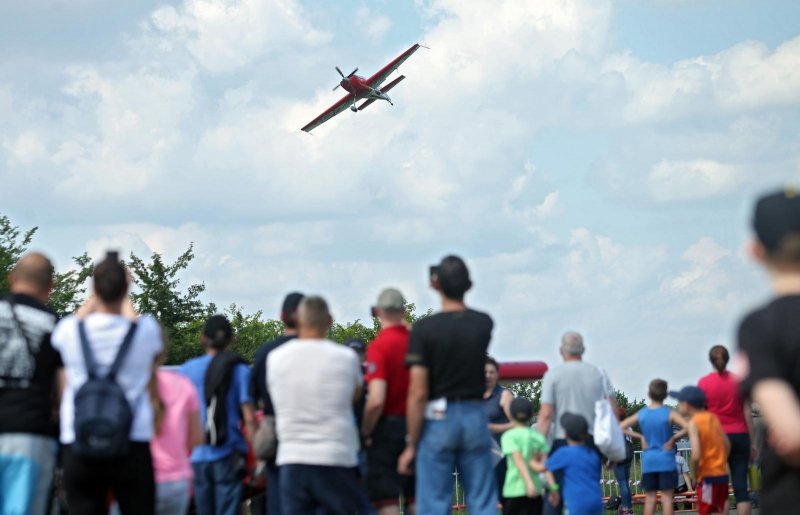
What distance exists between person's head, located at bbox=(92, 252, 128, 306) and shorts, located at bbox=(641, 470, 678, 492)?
731 cm

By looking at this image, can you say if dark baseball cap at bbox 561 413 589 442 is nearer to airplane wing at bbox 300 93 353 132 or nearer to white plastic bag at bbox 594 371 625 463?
white plastic bag at bbox 594 371 625 463

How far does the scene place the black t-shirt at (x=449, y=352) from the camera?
7.31 m

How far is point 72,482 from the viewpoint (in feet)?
19.1

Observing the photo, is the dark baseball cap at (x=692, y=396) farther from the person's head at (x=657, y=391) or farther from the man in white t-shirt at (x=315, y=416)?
the man in white t-shirt at (x=315, y=416)

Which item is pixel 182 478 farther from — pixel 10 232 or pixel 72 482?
pixel 10 232

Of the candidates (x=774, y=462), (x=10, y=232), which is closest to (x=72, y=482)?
(x=774, y=462)

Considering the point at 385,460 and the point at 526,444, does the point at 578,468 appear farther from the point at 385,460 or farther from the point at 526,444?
the point at 385,460

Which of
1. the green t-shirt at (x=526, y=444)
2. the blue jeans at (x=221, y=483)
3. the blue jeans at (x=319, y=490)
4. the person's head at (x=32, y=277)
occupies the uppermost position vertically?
the person's head at (x=32, y=277)

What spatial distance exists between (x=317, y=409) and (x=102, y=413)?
1564mm

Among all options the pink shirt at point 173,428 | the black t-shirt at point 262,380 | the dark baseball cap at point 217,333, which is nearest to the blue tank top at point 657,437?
the black t-shirt at point 262,380

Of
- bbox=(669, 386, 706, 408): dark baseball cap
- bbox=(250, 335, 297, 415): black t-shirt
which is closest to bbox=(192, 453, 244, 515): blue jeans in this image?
bbox=(250, 335, 297, 415): black t-shirt

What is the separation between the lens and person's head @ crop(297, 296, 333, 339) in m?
7.04

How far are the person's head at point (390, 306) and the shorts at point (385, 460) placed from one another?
63 cm

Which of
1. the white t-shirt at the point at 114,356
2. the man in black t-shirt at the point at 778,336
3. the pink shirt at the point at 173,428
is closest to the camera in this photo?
the man in black t-shirt at the point at 778,336
